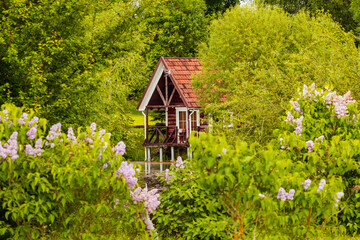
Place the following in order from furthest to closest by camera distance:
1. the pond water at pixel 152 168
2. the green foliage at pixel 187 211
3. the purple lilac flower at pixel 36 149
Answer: the pond water at pixel 152 168 → the green foliage at pixel 187 211 → the purple lilac flower at pixel 36 149

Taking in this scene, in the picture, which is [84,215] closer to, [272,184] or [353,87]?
[272,184]

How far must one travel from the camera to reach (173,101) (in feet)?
114

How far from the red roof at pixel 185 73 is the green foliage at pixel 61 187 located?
22.6 meters

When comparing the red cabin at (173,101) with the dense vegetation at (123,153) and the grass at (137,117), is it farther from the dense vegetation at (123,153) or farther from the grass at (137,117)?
the dense vegetation at (123,153)

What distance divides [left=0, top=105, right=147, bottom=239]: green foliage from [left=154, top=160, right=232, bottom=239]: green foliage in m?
1.63

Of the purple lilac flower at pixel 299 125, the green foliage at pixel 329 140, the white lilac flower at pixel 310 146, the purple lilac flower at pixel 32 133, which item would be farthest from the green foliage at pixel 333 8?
the purple lilac flower at pixel 32 133

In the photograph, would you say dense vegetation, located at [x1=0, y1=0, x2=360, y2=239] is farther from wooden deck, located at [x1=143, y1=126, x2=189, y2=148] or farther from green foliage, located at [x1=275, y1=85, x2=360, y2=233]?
wooden deck, located at [x1=143, y1=126, x2=189, y2=148]

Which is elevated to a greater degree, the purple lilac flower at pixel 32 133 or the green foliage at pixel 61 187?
the purple lilac flower at pixel 32 133

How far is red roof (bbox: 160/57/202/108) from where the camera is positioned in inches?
1170

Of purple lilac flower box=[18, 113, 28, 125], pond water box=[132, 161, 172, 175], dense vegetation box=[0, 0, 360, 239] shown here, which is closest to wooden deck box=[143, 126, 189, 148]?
pond water box=[132, 161, 172, 175]

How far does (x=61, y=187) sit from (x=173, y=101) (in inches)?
1114

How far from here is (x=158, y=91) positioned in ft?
107

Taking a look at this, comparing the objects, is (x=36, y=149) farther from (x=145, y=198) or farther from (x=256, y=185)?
(x=256, y=185)

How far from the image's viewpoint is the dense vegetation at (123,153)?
6.20 m
